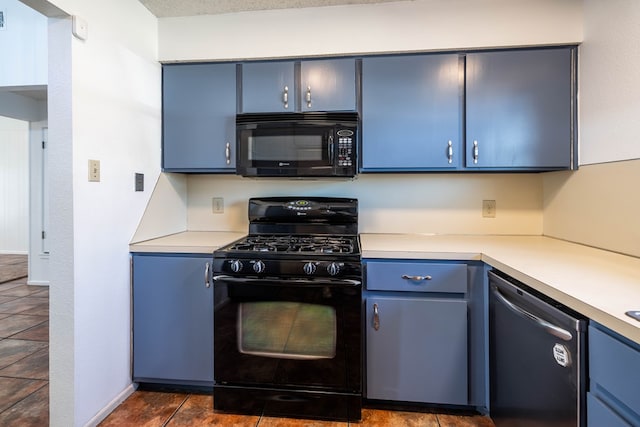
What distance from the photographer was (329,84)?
1936 mm

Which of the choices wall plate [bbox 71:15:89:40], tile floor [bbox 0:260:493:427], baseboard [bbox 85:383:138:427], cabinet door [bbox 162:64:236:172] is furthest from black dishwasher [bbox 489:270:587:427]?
wall plate [bbox 71:15:89:40]

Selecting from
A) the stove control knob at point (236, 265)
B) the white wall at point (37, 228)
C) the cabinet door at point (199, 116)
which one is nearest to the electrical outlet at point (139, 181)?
the cabinet door at point (199, 116)

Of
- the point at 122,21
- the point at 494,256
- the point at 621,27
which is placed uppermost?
the point at 122,21

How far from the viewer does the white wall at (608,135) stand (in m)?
1.43

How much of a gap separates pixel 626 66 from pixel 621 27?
0.67 feet

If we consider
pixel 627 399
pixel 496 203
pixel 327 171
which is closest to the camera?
pixel 627 399

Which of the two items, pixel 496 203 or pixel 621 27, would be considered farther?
pixel 496 203

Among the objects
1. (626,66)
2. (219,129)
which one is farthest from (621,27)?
(219,129)

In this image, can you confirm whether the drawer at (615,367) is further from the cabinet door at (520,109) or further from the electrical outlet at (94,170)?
the electrical outlet at (94,170)

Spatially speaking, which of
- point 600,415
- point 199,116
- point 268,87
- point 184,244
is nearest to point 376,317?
point 600,415

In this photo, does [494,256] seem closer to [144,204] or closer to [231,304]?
[231,304]

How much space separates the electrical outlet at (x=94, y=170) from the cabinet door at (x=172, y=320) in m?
0.50

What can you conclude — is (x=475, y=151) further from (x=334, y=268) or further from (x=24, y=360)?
(x=24, y=360)

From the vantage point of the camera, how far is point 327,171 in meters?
1.84
